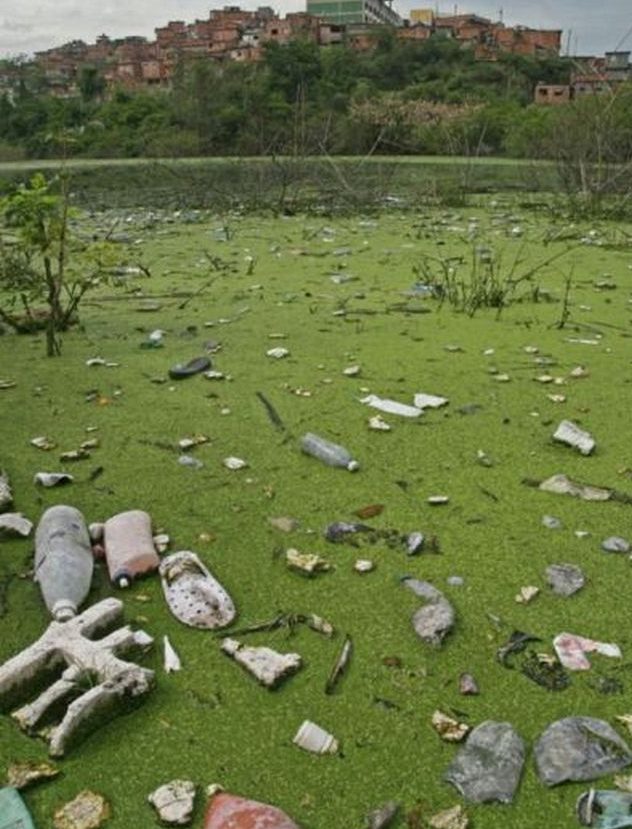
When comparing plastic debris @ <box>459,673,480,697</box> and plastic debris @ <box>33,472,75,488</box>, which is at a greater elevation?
plastic debris @ <box>33,472,75,488</box>

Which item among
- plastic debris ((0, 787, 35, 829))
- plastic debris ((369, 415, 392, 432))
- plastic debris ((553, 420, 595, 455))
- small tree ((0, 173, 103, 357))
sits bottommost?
plastic debris ((0, 787, 35, 829))

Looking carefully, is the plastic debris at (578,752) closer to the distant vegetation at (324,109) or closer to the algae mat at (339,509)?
the algae mat at (339,509)

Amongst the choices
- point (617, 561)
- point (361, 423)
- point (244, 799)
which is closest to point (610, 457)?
point (617, 561)

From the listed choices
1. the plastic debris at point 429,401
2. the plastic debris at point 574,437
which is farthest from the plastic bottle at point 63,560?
the plastic debris at point 574,437

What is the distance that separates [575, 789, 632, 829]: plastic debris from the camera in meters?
0.97

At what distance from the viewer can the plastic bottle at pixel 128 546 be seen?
4.87ft

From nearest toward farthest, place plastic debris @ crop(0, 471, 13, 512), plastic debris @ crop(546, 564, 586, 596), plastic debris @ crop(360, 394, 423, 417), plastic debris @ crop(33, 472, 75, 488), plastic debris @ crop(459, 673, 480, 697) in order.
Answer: plastic debris @ crop(459, 673, 480, 697)
plastic debris @ crop(546, 564, 586, 596)
plastic debris @ crop(0, 471, 13, 512)
plastic debris @ crop(33, 472, 75, 488)
plastic debris @ crop(360, 394, 423, 417)

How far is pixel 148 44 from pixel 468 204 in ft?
216

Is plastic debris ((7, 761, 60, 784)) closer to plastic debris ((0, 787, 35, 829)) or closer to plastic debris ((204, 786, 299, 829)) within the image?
plastic debris ((0, 787, 35, 829))

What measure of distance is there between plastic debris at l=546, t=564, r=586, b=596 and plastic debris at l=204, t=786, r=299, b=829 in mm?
696

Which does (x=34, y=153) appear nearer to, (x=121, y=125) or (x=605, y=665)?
(x=121, y=125)

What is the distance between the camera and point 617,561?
1522 mm

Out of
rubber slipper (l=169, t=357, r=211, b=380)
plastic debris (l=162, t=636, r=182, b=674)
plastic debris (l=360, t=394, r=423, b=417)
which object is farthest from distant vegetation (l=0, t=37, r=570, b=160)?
plastic debris (l=162, t=636, r=182, b=674)

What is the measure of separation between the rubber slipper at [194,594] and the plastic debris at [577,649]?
57 cm
